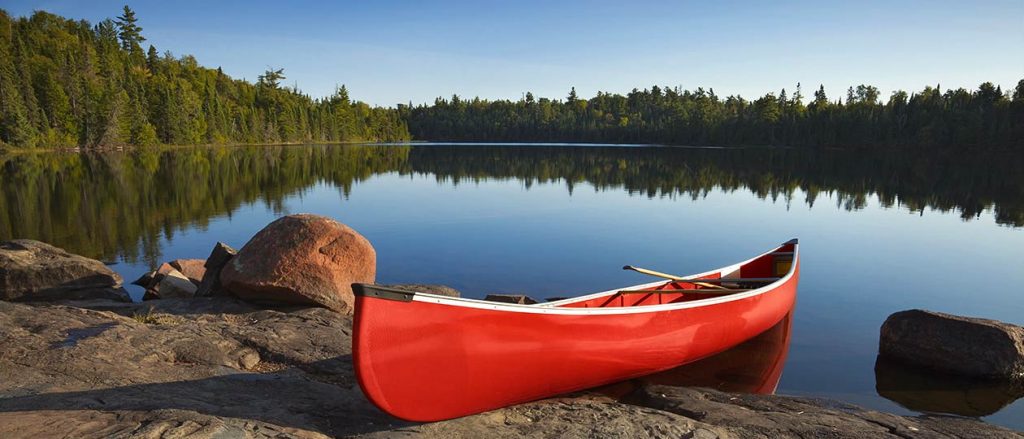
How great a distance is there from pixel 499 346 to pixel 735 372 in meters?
4.94

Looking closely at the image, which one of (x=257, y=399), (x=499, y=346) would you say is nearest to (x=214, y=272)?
(x=257, y=399)

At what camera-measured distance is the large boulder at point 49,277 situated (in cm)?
1066

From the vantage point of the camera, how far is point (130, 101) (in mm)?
82125

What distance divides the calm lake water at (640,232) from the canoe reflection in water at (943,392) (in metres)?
0.03

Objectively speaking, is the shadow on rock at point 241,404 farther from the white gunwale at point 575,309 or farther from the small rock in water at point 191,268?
the small rock in water at point 191,268

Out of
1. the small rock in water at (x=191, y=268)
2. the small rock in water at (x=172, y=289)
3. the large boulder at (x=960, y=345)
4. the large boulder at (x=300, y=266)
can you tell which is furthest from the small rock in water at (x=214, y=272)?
the large boulder at (x=960, y=345)

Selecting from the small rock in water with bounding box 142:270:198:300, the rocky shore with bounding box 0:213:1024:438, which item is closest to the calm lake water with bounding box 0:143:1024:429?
the small rock in water with bounding box 142:270:198:300

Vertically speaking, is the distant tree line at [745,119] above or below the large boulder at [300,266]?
above

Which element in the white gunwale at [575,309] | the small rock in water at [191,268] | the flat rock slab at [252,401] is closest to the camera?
the flat rock slab at [252,401]

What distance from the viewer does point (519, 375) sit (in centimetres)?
606

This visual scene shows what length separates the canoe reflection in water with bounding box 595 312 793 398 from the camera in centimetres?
824

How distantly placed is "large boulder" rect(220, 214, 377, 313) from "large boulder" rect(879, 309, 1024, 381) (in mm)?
9046

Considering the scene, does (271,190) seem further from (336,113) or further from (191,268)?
(336,113)

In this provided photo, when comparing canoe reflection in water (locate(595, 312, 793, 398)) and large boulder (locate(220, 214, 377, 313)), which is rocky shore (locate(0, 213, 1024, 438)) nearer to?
canoe reflection in water (locate(595, 312, 793, 398))
